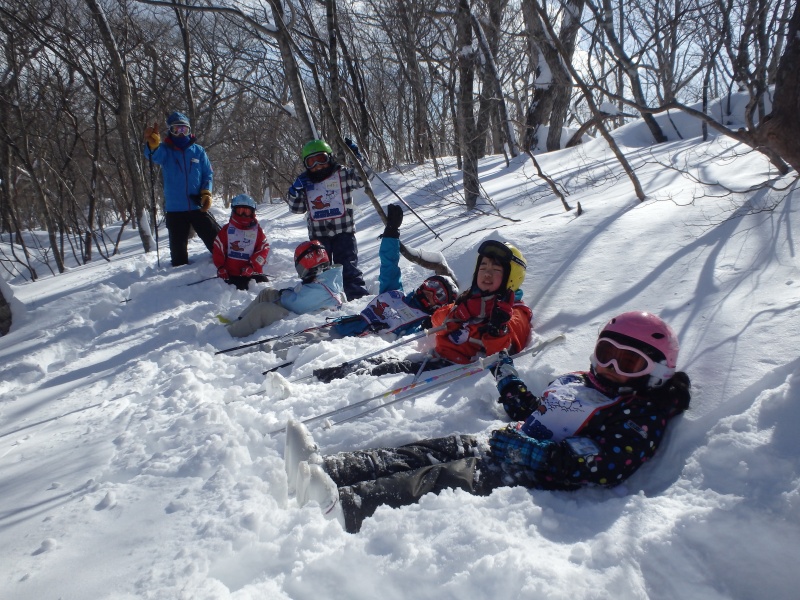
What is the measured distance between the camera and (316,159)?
20.3ft

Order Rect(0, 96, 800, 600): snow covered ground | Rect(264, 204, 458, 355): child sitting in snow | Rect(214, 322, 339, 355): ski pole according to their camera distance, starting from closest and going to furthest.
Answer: Rect(0, 96, 800, 600): snow covered ground → Rect(214, 322, 339, 355): ski pole → Rect(264, 204, 458, 355): child sitting in snow

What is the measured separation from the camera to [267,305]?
5074mm

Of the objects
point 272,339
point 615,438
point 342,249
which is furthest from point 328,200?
point 615,438

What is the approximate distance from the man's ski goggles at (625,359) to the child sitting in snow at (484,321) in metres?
1.06

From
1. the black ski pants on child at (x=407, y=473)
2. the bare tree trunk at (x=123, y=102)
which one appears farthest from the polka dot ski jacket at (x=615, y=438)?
the bare tree trunk at (x=123, y=102)

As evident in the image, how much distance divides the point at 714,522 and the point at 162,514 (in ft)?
6.43

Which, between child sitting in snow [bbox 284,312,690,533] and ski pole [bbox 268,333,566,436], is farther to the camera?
ski pole [bbox 268,333,566,436]

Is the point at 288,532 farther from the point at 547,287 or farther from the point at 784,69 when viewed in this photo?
the point at 547,287

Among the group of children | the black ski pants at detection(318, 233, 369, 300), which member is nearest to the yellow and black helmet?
the group of children

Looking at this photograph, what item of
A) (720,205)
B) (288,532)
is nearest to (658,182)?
(720,205)

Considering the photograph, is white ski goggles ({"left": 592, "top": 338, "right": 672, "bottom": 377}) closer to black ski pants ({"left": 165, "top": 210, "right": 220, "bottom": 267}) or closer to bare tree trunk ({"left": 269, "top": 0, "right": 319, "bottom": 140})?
bare tree trunk ({"left": 269, "top": 0, "right": 319, "bottom": 140})

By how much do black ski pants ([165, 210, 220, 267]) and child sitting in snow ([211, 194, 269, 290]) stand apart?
27.9 inches

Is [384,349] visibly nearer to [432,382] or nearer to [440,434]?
[432,382]

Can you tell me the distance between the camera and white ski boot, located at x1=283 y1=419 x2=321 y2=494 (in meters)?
2.15
